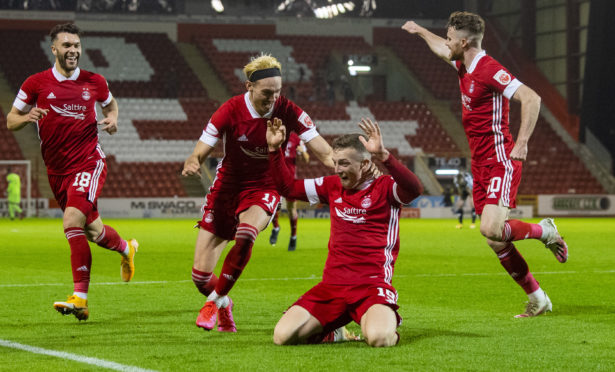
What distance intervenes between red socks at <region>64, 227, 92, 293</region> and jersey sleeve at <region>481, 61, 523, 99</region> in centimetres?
366

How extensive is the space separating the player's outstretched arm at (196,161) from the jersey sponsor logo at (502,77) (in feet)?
8.16

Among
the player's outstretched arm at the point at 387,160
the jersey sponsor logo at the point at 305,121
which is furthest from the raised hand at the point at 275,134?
the jersey sponsor logo at the point at 305,121

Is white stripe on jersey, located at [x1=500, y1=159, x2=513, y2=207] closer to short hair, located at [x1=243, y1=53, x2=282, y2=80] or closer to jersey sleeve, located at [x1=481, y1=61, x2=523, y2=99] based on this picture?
jersey sleeve, located at [x1=481, y1=61, x2=523, y2=99]

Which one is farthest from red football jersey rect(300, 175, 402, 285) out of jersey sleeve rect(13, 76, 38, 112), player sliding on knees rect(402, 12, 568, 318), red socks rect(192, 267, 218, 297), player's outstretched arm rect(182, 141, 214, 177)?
jersey sleeve rect(13, 76, 38, 112)

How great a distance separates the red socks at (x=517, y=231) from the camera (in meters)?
7.93

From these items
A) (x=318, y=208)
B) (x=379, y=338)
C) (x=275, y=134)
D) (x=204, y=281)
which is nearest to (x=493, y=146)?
(x=275, y=134)

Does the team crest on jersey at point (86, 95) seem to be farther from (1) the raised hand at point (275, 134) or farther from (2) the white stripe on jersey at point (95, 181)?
(1) the raised hand at point (275, 134)

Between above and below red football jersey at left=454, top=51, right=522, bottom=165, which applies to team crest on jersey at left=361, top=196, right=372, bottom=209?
below

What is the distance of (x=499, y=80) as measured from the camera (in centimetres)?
787

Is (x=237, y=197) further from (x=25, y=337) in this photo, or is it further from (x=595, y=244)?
(x=595, y=244)

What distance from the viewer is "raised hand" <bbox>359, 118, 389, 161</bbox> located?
5969mm

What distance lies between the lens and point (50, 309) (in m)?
8.51

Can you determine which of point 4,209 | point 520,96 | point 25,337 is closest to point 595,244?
point 520,96

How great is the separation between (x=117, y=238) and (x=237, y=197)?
1.84m
